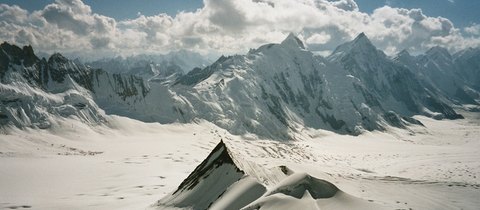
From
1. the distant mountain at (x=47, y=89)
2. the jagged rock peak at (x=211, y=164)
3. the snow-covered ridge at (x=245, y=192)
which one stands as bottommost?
the snow-covered ridge at (x=245, y=192)

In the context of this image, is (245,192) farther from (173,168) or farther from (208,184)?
(173,168)

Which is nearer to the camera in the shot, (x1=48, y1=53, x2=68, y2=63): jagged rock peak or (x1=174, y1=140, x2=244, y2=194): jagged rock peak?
(x1=174, y1=140, x2=244, y2=194): jagged rock peak

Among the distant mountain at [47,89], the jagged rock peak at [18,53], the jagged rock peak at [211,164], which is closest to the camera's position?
the jagged rock peak at [211,164]

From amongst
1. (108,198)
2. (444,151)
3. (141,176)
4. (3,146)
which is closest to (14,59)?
(3,146)

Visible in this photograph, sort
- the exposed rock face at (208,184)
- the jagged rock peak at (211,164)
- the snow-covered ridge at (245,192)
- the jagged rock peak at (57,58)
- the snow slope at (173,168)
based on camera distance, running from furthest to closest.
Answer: the jagged rock peak at (57,58), the snow slope at (173,168), the jagged rock peak at (211,164), the exposed rock face at (208,184), the snow-covered ridge at (245,192)

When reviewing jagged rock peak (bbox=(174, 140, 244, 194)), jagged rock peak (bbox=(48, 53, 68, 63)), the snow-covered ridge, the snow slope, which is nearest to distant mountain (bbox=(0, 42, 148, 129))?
jagged rock peak (bbox=(48, 53, 68, 63))

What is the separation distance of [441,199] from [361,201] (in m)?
18.4

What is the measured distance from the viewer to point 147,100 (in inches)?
6978

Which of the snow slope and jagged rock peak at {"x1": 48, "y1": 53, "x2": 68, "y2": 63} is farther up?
jagged rock peak at {"x1": 48, "y1": 53, "x2": 68, "y2": 63}

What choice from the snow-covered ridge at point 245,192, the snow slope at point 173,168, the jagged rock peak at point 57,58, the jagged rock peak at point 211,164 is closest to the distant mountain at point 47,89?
the jagged rock peak at point 57,58

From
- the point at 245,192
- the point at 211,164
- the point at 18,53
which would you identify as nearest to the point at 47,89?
the point at 18,53

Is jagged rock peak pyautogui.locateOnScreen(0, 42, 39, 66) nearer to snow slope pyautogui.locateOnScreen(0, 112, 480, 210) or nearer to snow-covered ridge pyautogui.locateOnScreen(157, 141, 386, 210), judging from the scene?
snow slope pyautogui.locateOnScreen(0, 112, 480, 210)

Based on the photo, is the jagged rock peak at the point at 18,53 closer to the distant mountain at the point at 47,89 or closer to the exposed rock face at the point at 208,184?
the distant mountain at the point at 47,89

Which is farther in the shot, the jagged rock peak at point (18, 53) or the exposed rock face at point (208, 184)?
the jagged rock peak at point (18, 53)
